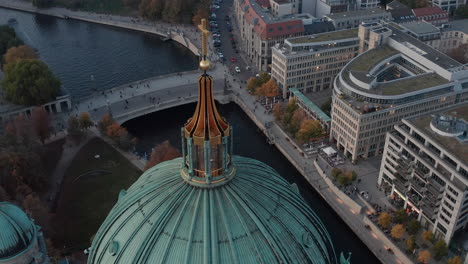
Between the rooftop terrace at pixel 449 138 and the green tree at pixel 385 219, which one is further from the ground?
the rooftop terrace at pixel 449 138

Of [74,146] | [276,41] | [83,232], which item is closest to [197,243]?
[83,232]

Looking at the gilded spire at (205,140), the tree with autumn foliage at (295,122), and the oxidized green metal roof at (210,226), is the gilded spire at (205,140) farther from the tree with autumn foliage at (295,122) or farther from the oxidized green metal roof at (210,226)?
the tree with autumn foliage at (295,122)

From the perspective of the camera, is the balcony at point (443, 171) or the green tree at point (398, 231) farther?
the green tree at point (398, 231)

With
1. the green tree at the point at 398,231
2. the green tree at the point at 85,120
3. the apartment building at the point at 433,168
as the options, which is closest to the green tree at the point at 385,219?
the green tree at the point at 398,231

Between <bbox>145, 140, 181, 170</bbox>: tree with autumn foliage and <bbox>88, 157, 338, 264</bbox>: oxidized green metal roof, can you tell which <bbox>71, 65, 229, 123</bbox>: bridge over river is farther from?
A: <bbox>88, 157, 338, 264</bbox>: oxidized green metal roof

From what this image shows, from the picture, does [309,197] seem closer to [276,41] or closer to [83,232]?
[83,232]

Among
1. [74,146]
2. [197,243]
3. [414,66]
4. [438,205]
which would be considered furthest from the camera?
[414,66]
